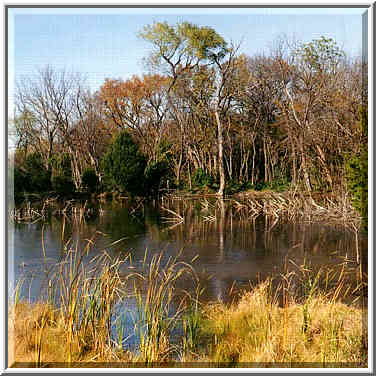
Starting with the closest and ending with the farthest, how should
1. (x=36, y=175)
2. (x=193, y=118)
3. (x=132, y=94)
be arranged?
(x=36, y=175)
(x=132, y=94)
(x=193, y=118)

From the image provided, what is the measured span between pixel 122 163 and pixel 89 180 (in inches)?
41.0

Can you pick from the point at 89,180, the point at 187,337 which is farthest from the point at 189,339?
the point at 89,180

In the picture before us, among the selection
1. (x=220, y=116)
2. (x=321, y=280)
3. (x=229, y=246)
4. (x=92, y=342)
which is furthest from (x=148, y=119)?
(x=92, y=342)

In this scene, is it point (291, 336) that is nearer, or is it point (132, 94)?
point (291, 336)

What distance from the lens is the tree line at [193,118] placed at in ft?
36.3

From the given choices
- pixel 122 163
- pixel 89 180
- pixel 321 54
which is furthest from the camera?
pixel 122 163

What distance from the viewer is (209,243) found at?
710 centimetres

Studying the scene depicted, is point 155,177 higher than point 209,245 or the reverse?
higher

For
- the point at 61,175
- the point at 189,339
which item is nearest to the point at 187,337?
the point at 189,339

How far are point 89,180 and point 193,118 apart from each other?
4901 millimetres

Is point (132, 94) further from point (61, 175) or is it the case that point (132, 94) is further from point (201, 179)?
point (61, 175)

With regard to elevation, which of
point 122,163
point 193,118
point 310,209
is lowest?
point 310,209

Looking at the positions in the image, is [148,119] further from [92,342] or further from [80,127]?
[92,342]

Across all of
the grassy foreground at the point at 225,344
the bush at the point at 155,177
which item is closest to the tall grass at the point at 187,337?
the grassy foreground at the point at 225,344
